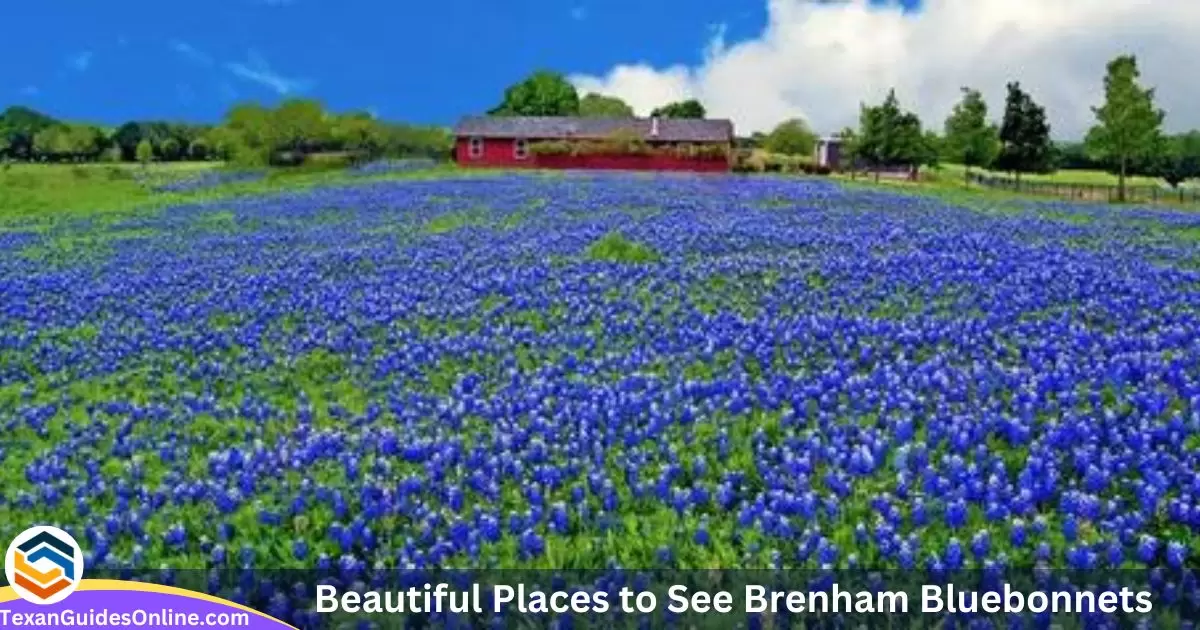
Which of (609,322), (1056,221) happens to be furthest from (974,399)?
(1056,221)

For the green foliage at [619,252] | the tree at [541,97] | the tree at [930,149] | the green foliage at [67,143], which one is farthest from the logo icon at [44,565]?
the tree at [541,97]

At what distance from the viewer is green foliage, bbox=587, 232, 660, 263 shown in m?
17.3

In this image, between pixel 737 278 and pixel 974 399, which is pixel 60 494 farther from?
pixel 737 278

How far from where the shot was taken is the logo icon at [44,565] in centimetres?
566

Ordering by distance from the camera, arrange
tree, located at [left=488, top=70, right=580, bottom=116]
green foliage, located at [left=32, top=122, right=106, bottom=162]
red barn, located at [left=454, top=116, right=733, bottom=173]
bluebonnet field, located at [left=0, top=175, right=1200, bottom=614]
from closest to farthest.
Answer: bluebonnet field, located at [left=0, top=175, right=1200, bottom=614], red barn, located at [left=454, top=116, right=733, bottom=173], green foliage, located at [left=32, top=122, right=106, bottom=162], tree, located at [left=488, top=70, right=580, bottom=116]

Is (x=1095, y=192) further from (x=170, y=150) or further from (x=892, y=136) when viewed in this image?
(x=170, y=150)

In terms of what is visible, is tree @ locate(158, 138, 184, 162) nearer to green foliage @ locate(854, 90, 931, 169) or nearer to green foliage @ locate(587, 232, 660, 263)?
green foliage @ locate(854, 90, 931, 169)

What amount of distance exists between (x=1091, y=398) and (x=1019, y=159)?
79.5m

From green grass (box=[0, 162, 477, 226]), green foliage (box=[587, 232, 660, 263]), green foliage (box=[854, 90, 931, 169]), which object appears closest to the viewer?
green foliage (box=[587, 232, 660, 263])

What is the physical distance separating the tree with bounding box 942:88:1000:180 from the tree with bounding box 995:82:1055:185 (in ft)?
23.4

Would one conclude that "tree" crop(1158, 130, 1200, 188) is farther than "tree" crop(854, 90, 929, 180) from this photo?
Yes

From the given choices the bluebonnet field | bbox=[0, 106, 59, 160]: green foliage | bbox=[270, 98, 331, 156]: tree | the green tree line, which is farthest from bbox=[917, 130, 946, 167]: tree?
bbox=[0, 106, 59, 160]: green foliage

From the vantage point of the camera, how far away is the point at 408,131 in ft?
370

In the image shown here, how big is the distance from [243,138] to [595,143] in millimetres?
31140
